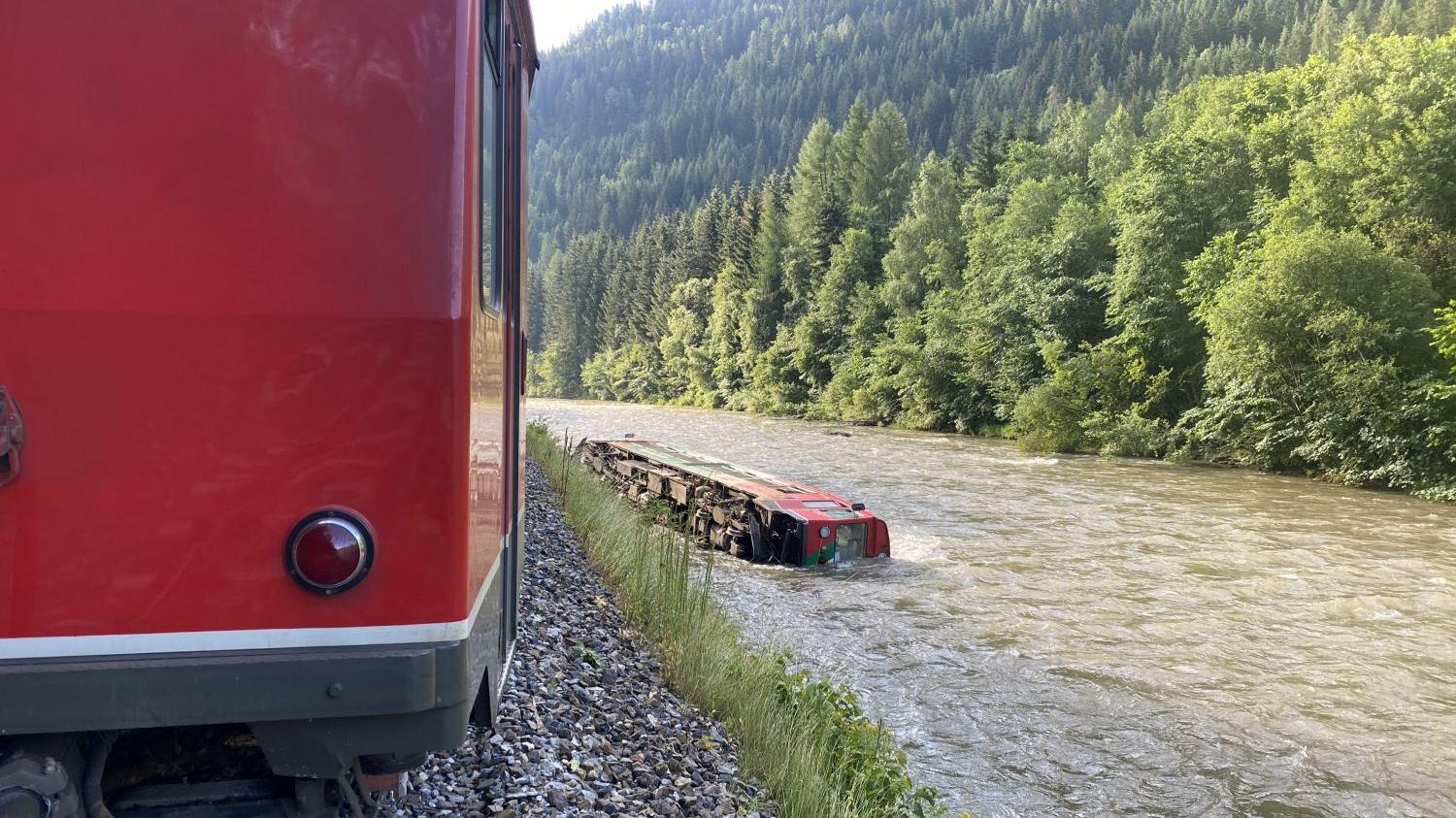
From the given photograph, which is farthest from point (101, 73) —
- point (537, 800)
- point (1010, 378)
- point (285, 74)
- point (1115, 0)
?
point (1115, 0)

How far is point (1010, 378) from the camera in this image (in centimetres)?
3947

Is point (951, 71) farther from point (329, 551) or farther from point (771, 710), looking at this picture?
point (329, 551)

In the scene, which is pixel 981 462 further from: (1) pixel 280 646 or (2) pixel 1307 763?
(1) pixel 280 646

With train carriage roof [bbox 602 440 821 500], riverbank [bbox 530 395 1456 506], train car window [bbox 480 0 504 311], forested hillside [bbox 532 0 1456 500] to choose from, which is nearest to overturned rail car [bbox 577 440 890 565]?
train carriage roof [bbox 602 440 821 500]

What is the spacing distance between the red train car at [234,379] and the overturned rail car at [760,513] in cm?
1050

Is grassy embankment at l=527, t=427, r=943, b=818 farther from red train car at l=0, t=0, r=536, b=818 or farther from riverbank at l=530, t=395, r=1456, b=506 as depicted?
riverbank at l=530, t=395, r=1456, b=506

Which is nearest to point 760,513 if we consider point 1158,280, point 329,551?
point 329,551

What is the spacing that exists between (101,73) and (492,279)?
1.22m

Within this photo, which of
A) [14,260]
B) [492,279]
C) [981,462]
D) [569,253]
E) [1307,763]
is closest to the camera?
[14,260]

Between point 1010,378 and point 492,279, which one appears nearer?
point 492,279

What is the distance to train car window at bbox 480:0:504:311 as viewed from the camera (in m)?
2.90

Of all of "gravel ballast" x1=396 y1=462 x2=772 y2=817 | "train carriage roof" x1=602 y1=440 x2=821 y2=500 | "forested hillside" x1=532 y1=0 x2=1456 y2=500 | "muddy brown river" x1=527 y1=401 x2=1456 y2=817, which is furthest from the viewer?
"forested hillside" x1=532 y1=0 x2=1456 y2=500

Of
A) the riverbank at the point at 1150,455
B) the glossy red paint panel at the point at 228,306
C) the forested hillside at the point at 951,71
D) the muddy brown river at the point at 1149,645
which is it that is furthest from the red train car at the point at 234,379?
the forested hillside at the point at 951,71

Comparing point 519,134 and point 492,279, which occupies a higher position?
point 519,134
